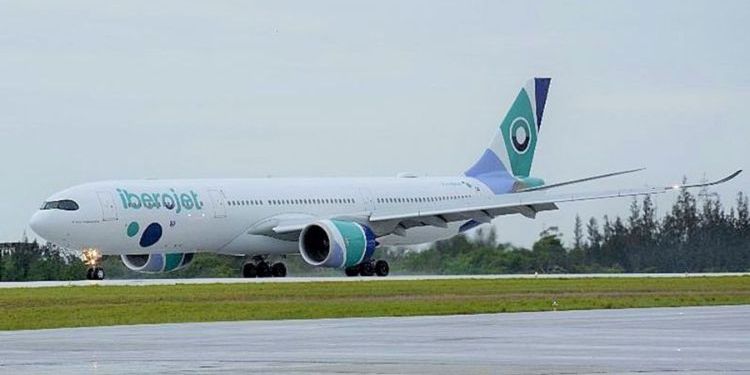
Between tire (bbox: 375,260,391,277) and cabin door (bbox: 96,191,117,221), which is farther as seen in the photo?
tire (bbox: 375,260,391,277)

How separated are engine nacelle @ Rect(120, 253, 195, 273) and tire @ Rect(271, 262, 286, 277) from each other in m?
3.29

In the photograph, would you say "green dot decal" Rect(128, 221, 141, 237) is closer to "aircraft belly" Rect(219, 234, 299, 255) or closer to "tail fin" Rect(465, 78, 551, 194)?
"aircraft belly" Rect(219, 234, 299, 255)

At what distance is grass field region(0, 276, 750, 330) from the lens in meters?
33.3

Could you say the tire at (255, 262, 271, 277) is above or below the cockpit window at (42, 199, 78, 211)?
below

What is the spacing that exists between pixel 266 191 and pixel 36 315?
3138 cm

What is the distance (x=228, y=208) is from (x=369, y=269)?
5290mm

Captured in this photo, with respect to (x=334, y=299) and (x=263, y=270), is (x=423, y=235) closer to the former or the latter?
(x=263, y=270)

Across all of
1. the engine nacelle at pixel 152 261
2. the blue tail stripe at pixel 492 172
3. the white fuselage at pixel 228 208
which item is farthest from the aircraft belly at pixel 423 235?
the engine nacelle at pixel 152 261

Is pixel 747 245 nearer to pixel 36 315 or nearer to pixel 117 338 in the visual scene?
pixel 36 315

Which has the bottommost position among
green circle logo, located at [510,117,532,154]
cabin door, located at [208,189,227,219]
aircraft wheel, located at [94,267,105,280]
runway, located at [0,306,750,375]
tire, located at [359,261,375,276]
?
runway, located at [0,306,750,375]

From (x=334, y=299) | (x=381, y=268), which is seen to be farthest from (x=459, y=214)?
(x=334, y=299)

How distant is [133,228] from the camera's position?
197 feet

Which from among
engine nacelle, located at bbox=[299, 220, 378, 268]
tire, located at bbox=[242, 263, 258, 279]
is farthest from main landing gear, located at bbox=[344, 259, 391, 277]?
→ tire, located at bbox=[242, 263, 258, 279]

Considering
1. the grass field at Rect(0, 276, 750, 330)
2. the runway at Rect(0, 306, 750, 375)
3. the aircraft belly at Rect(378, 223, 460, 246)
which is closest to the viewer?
the runway at Rect(0, 306, 750, 375)
